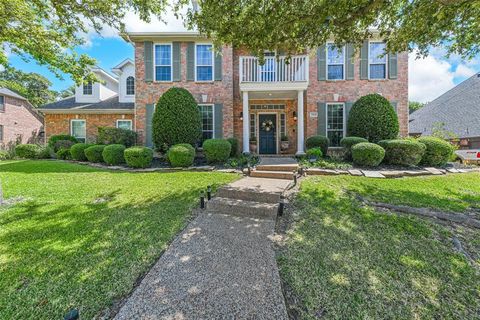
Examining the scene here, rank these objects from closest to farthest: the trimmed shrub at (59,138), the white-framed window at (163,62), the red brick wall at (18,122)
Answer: the white-framed window at (163,62)
the trimmed shrub at (59,138)
the red brick wall at (18,122)

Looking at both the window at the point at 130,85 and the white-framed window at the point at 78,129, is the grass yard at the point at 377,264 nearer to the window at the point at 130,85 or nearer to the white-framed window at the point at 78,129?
the window at the point at 130,85

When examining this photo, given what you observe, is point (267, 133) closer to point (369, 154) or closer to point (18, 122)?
point (369, 154)

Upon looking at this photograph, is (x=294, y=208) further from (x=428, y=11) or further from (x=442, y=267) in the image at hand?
(x=428, y=11)

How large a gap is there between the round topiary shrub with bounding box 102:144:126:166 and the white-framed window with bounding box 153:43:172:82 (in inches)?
160

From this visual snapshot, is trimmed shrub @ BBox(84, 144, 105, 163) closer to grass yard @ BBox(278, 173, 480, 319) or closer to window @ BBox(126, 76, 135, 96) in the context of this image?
window @ BBox(126, 76, 135, 96)

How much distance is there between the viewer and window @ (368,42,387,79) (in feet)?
34.2

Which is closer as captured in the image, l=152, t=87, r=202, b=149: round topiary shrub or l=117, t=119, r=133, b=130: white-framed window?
l=152, t=87, r=202, b=149: round topiary shrub

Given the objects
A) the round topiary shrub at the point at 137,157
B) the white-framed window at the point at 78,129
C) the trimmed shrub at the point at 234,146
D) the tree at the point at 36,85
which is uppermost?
the tree at the point at 36,85

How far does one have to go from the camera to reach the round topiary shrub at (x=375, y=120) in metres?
9.21

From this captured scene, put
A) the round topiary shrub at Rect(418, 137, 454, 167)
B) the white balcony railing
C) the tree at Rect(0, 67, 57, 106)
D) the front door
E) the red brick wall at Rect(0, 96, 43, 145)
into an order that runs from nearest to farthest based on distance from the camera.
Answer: the round topiary shrub at Rect(418, 137, 454, 167)
the white balcony railing
the front door
the red brick wall at Rect(0, 96, 43, 145)
the tree at Rect(0, 67, 57, 106)

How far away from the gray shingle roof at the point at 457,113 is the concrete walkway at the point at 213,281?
18791 millimetres

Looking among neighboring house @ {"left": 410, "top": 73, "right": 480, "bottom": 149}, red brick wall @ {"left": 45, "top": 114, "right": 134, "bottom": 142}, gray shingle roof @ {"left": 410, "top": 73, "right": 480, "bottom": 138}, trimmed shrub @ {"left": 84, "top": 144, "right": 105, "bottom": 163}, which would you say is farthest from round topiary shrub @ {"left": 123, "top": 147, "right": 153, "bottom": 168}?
gray shingle roof @ {"left": 410, "top": 73, "right": 480, "bottom": 138}

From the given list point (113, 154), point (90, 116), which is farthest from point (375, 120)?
point (90, 116)

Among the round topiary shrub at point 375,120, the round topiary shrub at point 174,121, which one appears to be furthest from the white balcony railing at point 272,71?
the round topiary shrub at point 375,120
